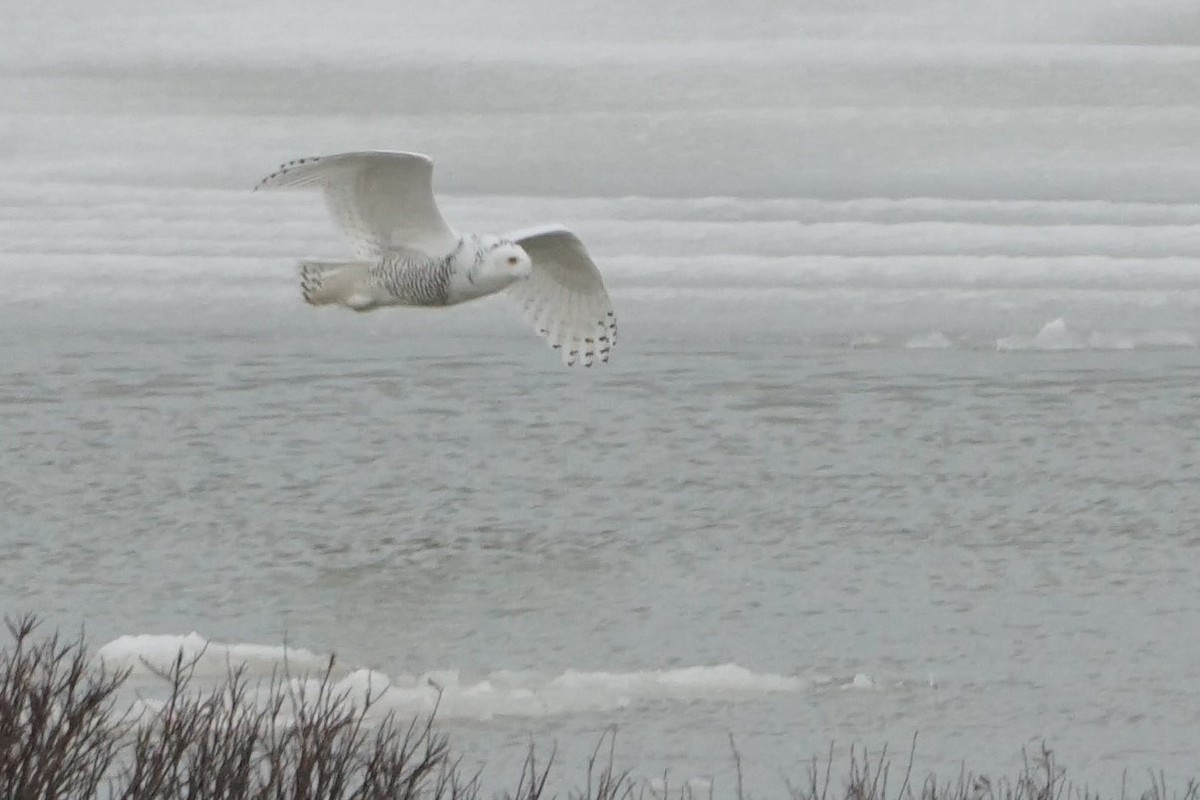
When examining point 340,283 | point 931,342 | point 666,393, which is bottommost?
point 340,283

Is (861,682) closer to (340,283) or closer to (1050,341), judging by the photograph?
(340,283)

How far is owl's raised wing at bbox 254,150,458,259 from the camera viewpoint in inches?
364

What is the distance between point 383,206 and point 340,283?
330mm

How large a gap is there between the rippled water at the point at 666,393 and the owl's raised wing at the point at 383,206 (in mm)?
1347

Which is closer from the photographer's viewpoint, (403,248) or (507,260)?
(507,260)

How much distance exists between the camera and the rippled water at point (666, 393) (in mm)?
8758

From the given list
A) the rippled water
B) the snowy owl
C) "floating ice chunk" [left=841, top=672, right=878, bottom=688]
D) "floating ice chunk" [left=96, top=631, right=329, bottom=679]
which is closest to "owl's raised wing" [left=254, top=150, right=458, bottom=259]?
the snowy owl

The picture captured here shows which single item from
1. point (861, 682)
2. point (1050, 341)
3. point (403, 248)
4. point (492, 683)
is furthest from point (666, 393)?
point (492, 683)

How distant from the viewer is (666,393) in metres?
14.3

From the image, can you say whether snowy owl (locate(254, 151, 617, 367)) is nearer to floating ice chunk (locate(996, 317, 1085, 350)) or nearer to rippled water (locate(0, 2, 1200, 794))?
rippled water (locate(0, 2, 1200, 794))

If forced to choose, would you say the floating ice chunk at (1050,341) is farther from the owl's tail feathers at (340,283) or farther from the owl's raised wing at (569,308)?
the owl's tail feathers at (340,283)

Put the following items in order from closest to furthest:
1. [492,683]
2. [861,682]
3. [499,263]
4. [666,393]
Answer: [492,683] < [861,682] < [499,263] < [666,393]

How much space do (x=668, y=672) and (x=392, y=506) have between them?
381 cm

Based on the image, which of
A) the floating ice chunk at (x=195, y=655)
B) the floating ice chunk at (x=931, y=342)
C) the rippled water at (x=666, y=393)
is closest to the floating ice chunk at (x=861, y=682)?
the rippled water at (x=666, y=393)
